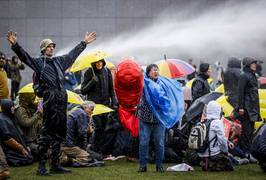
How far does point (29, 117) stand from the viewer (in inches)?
587

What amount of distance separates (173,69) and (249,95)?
1.95m

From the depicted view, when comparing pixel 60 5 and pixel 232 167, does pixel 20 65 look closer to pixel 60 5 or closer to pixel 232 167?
pixel 60 5

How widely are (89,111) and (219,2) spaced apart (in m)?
19.5

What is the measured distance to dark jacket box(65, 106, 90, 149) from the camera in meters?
14.2

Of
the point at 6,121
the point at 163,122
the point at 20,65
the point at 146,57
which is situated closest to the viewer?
the point at 163,122

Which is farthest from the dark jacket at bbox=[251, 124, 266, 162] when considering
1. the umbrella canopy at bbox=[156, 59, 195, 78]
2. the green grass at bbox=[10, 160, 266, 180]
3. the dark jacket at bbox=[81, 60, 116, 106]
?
the dark jacket at bbox=[81, 60, 116, 106]

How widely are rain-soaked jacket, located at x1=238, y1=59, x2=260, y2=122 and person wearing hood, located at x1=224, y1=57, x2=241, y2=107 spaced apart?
60cm

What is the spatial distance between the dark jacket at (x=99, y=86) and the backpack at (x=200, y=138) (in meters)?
2.87

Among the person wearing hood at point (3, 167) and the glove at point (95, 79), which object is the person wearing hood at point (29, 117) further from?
the person wearing hood at point (3, 167)

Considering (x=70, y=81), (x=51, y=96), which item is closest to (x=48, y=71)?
(x=51, y=96)

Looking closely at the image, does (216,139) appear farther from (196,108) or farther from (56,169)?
→ (56,169)

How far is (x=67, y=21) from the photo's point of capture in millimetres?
33625

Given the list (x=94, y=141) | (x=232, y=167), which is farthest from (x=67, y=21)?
(x=232, y=167)

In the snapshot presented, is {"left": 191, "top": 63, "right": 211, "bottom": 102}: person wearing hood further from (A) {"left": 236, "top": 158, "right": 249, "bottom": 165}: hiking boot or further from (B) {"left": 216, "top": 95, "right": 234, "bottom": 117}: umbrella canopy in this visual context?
(A) {"left": 236, "top": 158, "right": 249, "bottom": 165}: hiking boot
